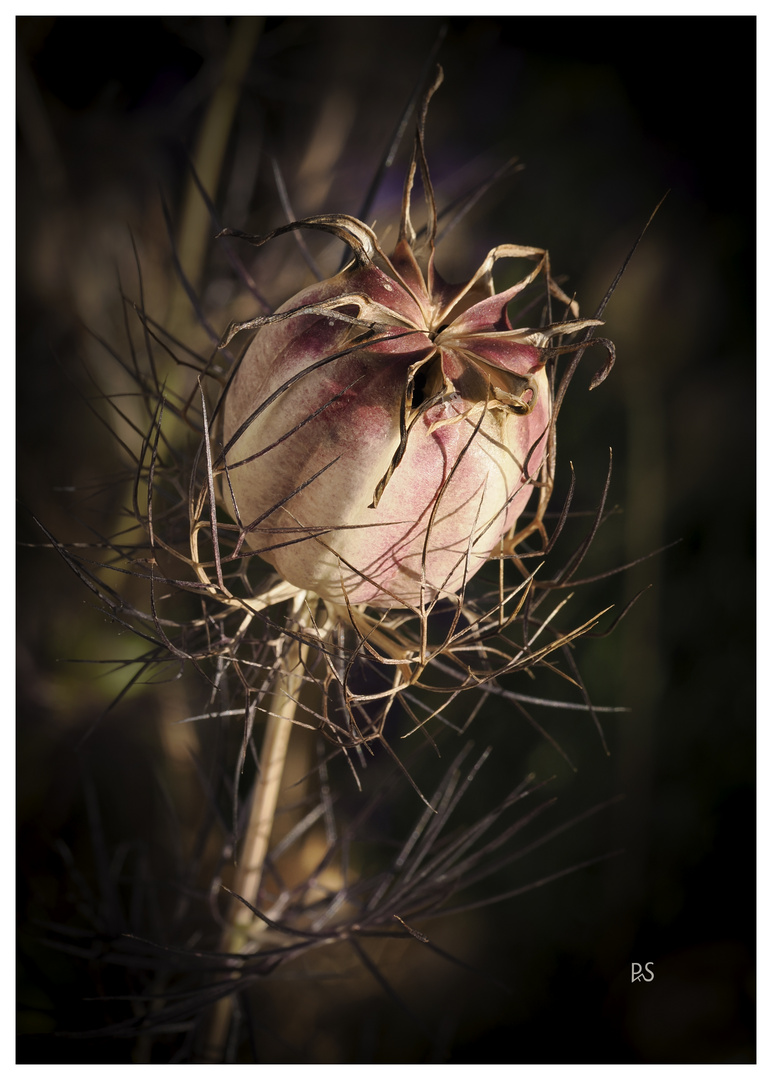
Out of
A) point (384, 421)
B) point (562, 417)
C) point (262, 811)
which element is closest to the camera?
point (384, 421)

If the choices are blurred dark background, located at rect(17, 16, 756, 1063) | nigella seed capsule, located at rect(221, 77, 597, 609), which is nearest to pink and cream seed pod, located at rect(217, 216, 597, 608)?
nigella seed capsule, located at rect(221, 77, 597, 609)

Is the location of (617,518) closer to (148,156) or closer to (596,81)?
(596,81)

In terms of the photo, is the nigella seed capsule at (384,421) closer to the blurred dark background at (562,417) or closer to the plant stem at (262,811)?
the plant stem at (262,811)

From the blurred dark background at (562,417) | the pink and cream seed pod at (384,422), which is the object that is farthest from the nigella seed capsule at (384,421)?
the blurred dark background at (562,417)

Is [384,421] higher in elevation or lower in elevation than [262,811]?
higher

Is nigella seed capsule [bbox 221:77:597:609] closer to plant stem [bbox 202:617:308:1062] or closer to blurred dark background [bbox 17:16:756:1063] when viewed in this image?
plant stem [bbox 202:617:308:1062]

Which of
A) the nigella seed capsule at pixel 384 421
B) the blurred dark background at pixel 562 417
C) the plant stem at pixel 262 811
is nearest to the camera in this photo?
the nigella seed capsule at pixel 384 421

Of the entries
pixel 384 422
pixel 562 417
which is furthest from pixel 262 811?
pixel 562 417

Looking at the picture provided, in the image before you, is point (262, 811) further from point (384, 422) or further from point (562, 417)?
point (562, 417)
